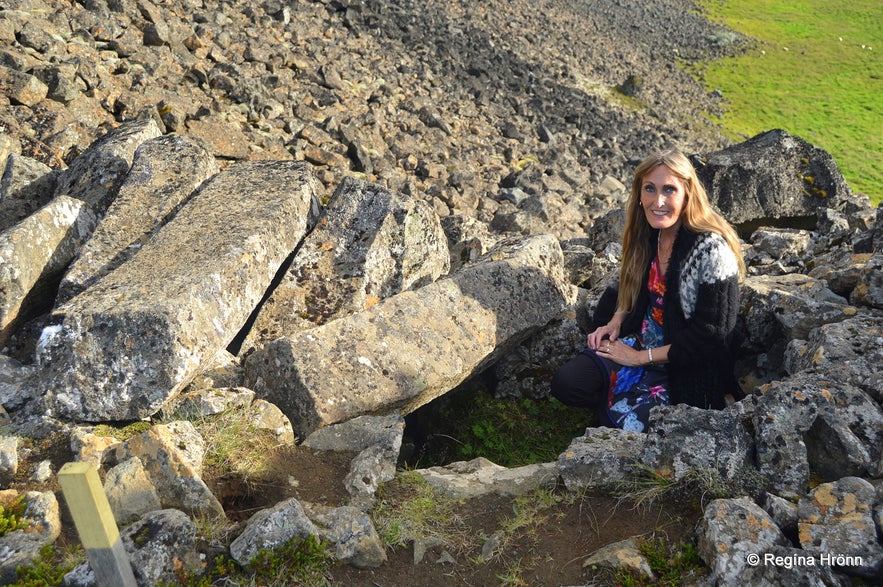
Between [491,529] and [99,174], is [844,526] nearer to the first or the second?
[491,529]

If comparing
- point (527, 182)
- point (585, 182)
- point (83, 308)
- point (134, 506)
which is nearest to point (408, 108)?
point (527, 182)

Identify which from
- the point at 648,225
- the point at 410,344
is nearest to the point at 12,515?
the point at 410,344

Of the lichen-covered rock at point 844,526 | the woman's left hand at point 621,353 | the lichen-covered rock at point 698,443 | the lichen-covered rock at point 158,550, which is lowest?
the lichen-covered rock at point 158,550

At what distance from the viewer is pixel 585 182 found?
603 inches

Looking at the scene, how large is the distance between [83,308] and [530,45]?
20.4 metres

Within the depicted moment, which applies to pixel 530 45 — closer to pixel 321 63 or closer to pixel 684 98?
pixel 684 98

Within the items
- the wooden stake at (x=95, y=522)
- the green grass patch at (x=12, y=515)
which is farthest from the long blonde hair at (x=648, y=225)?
the green grass patch at (x=12, y=515)

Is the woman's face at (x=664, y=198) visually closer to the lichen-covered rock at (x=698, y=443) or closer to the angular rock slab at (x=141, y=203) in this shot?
the lichen-covered rock at (x=698, y=443)

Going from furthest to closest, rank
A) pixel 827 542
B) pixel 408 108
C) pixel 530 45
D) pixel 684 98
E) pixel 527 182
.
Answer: pixel 684 98, pixel 530 45, pixel 408 108, pixel 527 182, pixel 827 542

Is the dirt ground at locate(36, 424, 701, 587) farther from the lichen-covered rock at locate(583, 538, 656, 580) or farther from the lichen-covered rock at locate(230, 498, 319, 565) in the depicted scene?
the lichen-covered rock at locate(230, 498, 319, 565)

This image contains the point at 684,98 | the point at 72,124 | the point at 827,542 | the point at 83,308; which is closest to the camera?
the point at 827,542

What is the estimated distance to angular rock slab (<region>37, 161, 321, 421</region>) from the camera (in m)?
4.81

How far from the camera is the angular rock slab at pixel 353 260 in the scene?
6.29m

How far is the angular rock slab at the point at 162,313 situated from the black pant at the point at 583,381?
2660 millimetres
